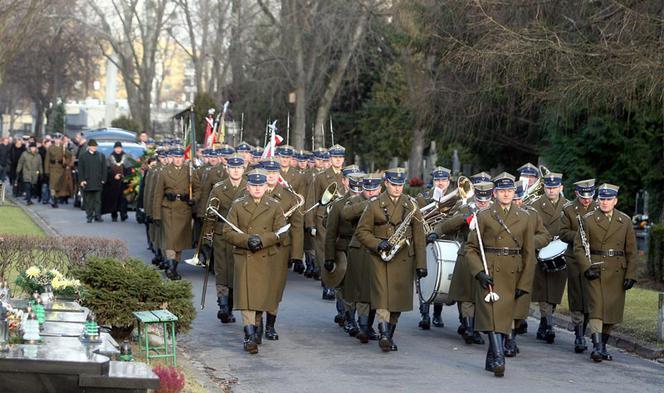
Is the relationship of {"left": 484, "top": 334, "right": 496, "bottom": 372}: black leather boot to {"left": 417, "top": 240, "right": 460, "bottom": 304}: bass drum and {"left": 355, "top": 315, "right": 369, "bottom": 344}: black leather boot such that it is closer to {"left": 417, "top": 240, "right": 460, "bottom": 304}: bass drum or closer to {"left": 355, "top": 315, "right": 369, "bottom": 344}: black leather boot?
{"left": 355, "top": 315, "right": 369, "bottom": 344}: black leather boot

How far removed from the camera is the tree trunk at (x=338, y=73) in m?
48.0

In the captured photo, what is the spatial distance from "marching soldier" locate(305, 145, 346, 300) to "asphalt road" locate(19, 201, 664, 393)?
9.03 feet

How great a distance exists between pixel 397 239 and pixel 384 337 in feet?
3.43

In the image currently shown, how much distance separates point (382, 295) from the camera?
46.9 ft

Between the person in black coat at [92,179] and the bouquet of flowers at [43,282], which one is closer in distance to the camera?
the bouquet of flowers at [43,282]

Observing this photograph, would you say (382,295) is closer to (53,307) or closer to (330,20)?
(53,307)

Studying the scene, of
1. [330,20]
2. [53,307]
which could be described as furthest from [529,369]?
[330,20]

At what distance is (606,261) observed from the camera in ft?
47.0

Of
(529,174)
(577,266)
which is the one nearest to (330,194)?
(529,174)

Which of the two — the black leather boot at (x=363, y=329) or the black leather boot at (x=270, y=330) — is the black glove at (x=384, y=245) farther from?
the black leather boot at (x=270, y=330)

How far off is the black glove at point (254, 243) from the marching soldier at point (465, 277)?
216 centimetres

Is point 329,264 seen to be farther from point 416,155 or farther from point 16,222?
point 416,155

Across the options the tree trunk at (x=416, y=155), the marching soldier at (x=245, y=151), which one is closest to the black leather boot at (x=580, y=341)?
the marching soldier at (x=245, y=151)

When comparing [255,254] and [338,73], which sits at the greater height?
[338,73]
